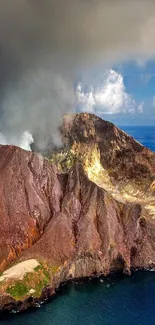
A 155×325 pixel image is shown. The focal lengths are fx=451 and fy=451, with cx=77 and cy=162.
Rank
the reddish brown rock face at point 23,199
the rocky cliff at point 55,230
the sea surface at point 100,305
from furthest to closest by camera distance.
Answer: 1. the reddish brown rock face at point 23,199
2. the rocky cliff at point 55,230
3. the sea surface at point 100,305

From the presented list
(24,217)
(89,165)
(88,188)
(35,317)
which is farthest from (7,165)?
(89,165)

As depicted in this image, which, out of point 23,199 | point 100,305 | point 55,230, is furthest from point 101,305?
point 23,199

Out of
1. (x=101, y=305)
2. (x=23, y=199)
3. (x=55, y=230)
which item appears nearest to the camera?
(x=101, y=305)

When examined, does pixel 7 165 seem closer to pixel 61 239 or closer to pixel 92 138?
pixel 61 239

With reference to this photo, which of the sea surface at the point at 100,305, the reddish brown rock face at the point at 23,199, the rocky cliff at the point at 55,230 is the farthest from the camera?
the reddish brown rock face at the point at 23,199

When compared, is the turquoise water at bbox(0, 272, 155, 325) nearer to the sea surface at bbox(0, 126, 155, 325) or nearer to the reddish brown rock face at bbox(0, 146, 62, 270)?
the sea surface at bbox(0, 126, 155, 325)

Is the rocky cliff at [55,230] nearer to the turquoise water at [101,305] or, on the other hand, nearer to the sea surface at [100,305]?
the sea surface at [100,305]

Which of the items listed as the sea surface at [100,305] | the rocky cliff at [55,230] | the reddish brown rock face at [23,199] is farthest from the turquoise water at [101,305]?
the reddish brown rock face at [23,199]

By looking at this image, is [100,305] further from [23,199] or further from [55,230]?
[23,199]
